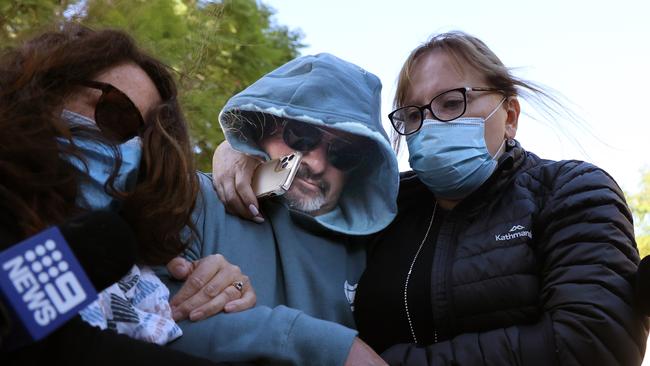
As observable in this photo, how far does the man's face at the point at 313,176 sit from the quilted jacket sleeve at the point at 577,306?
598 mm

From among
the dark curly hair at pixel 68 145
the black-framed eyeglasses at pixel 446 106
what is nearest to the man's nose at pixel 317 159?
the black-framed eyeglasses at pixel 446 106

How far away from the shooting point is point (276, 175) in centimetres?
236

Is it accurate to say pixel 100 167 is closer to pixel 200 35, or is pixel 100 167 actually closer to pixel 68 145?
pixel 68 145

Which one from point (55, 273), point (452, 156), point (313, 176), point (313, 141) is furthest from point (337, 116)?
point (55, 273)

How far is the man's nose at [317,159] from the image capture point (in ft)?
7.99

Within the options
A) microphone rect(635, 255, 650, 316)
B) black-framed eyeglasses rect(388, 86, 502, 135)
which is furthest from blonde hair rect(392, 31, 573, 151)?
microphone rect(635, 255, 650, 316)

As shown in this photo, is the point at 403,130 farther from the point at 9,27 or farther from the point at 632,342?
the point at 9,27

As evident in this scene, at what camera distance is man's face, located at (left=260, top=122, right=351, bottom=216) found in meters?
2.40

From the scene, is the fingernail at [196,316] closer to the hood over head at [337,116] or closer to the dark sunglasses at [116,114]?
the dark sunglasses at [116,114]

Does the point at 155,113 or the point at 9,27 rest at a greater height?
the point at 9,27

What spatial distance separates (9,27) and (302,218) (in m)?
4.09

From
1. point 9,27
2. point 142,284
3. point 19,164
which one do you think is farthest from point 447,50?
point 9,27

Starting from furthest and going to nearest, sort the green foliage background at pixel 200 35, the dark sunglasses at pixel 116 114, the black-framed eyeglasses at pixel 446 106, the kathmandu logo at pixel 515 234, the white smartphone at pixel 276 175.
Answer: the green foliage background at pixel 200 35 < the black-framed eyeglasses at pixel 446 106 < the white smartphone at pixel 276 175 < the kathmandu logo at pixel 515 234 < the dark sunglasses at pixel 116 114

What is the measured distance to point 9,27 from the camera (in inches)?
212
